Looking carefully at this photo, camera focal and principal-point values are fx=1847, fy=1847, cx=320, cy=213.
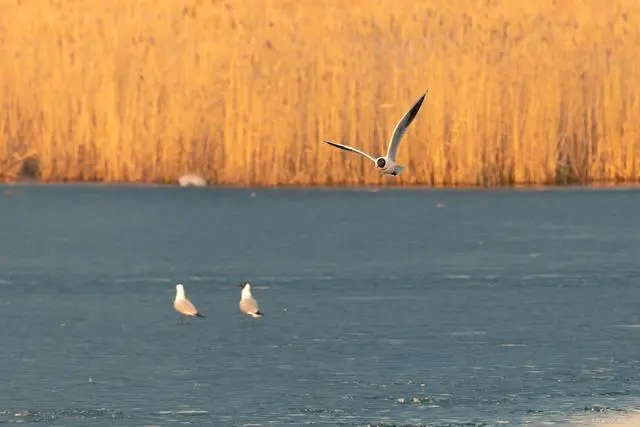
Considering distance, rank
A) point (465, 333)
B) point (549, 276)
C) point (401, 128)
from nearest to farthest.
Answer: point (465, 333)
point (401, 128)
point (549, 276)

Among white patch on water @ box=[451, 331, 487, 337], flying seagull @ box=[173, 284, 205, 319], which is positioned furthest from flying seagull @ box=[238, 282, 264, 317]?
white patch on water @ box=[451, 331, 487, 337]

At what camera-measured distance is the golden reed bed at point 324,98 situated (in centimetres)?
1773

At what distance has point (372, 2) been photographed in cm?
2027

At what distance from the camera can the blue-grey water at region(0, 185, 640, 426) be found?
781 centimetres

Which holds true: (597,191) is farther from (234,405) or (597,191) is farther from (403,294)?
(234,405)

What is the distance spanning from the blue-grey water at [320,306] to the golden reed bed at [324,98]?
0.54 m

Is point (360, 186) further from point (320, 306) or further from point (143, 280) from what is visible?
point (320, 306)

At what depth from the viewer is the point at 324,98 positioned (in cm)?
1812

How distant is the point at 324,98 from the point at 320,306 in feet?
24.8

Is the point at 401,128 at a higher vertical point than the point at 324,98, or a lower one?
lower

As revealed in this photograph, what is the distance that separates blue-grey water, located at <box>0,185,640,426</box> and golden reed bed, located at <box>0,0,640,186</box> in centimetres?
54

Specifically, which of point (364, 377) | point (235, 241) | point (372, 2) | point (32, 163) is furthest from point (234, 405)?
point (372, 2)

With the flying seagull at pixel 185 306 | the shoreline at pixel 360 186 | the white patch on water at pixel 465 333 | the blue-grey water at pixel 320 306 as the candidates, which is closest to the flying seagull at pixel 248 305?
the blue-grey water at pixel 320 306

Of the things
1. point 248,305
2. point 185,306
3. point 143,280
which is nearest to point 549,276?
point 143,280
